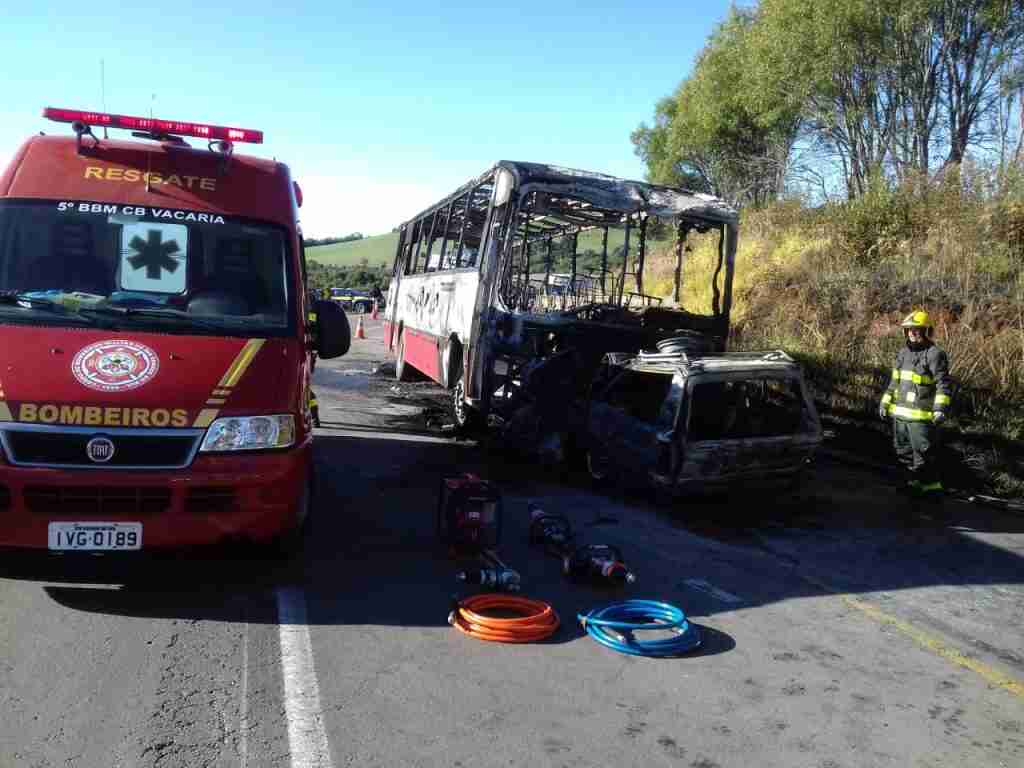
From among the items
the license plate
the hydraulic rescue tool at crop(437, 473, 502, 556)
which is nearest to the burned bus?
the hydraulic rescue tool at crop(437, 473, 502, 556)

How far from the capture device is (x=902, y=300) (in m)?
13.1

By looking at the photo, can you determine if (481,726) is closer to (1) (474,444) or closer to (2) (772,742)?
(2) (772,742)

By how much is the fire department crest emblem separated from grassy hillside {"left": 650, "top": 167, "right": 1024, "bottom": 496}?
28.2 ft

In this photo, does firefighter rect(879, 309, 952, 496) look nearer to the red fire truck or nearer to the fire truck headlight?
the red fire truck

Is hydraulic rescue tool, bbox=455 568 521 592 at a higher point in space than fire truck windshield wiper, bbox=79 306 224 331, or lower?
lower

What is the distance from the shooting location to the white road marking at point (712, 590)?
5273 mm

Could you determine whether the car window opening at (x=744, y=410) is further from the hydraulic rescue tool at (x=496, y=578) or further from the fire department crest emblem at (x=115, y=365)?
the fire department crest emblem at (x=115, y=365)

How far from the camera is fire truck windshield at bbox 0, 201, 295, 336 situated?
4949 millimetres

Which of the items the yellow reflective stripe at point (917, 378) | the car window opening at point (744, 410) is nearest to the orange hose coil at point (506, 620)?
the car window opening at point (744, 410)

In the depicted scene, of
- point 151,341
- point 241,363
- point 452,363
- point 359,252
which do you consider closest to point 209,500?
point 241,363

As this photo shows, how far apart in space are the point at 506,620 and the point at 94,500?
2171 millimetres

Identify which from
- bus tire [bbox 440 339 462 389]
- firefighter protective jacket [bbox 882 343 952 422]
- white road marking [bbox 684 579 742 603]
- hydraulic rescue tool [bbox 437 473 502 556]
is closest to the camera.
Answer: white road marking [bbox 684 579 742 603]

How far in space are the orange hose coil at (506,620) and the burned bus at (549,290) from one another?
4611mm

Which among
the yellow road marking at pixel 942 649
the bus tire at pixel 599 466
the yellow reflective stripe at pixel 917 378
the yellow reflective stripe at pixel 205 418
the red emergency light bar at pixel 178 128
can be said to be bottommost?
the yellow road marking at pixel 942 649
